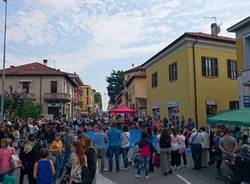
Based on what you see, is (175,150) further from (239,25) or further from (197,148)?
(239,25)

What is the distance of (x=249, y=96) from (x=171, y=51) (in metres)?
10.9

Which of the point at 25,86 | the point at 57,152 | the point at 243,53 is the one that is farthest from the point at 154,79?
the point at 25,86

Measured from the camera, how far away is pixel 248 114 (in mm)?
13586

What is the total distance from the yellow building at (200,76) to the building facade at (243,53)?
4938 millimetres

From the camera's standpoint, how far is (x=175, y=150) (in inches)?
572

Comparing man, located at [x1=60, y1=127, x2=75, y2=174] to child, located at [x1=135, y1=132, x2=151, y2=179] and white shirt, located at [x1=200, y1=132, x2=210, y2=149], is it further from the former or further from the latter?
white shirt, located at [x1=200, y1=132, x2=210, y2=149]

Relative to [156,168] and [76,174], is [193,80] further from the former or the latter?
[76,174]

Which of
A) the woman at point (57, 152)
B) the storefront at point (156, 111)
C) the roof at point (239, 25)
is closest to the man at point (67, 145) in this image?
the woman at point (57, 152)

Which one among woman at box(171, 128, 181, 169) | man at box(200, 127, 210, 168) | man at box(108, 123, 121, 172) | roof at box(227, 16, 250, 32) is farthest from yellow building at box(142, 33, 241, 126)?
man at box(108, 123, 121, 172)

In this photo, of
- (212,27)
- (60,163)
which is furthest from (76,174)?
(212,27)

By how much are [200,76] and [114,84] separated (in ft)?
199

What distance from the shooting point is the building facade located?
2154 centimetres

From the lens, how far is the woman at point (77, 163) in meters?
8.05

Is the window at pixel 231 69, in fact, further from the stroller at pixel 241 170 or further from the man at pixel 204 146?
the stroller at pixel 241 170
